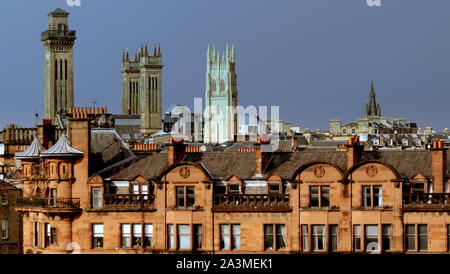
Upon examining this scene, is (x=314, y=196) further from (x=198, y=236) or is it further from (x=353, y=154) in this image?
(x=198, y=236)

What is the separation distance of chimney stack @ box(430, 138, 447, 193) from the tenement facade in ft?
0.18

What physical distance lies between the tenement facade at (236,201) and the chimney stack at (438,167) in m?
0.06

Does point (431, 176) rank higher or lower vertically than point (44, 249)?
higher

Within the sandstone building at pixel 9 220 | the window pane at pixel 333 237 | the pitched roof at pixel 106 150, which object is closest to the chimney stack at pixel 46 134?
the pitched roof at pixel 106 150

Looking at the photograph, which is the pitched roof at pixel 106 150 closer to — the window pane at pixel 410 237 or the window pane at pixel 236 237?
the window pane at pixel 236 237

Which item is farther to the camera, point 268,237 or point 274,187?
point 274,187

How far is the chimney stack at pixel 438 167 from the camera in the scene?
6512 cm

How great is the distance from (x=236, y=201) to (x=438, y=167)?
11.5 metres

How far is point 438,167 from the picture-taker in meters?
65.5

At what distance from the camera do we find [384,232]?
64.1 m

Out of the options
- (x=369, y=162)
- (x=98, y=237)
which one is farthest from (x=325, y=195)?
(x=98, y=237)
